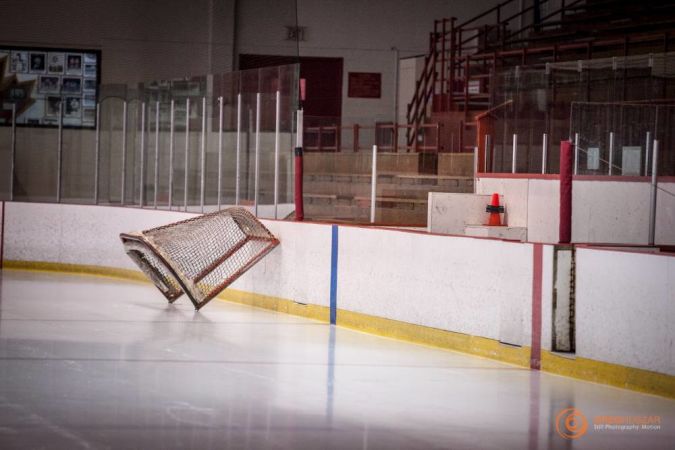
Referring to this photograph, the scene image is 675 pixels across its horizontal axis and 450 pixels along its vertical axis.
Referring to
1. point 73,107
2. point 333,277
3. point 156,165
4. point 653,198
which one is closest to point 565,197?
point 333,277

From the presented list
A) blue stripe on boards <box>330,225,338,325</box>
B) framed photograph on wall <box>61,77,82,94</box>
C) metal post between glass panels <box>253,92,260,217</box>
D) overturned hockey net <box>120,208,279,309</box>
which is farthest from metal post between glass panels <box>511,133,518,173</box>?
framed photograph on wall <box>61,77,82,94</box>

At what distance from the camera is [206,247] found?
11086 mm

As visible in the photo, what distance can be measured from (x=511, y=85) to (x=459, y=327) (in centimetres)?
590

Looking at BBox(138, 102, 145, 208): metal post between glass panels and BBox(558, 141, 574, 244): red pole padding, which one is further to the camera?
BBox(138, 102, 145, 208): metal post between glass panels

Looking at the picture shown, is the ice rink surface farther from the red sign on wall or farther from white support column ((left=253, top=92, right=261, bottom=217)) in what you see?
the red sign on wall

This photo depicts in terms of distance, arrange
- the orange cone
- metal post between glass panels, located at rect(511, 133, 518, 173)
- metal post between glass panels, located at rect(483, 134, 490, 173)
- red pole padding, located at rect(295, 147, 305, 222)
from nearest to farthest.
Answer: red pole padding, located at rect(295, 147, 305, 222) < the orange cone < metal post between glass panels, located at rect(511, 133, 518, 173) < metal post between glass panels, located at rect(483, 134, 490, 173)

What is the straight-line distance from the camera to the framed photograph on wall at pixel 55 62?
19.9 m

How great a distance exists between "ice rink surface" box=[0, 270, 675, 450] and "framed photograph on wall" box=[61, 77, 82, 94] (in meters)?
9.97

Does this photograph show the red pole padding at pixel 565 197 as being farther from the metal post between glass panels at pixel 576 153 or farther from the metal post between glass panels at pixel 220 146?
the metal post between glass panels at pixel 220 146

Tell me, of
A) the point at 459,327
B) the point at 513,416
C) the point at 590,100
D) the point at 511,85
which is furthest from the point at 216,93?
the point at 513,416

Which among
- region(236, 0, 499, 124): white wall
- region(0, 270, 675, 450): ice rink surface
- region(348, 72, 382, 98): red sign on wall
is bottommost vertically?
region(0, 270, 675, 450): ice rink surface

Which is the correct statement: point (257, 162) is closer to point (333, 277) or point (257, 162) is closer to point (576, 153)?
point (333, 277)

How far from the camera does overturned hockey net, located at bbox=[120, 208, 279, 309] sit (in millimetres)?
10859

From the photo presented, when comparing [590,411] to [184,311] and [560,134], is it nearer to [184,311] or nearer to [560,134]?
[184,311]
